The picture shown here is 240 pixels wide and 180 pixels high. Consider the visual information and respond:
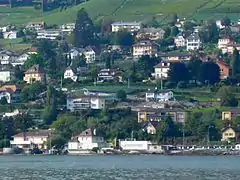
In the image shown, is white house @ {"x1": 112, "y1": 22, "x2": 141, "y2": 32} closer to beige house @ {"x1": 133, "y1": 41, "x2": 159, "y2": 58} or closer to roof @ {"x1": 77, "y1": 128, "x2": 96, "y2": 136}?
beige house @ {"x1": 133, "y1": 41, "x2": 159, "y2": 58}

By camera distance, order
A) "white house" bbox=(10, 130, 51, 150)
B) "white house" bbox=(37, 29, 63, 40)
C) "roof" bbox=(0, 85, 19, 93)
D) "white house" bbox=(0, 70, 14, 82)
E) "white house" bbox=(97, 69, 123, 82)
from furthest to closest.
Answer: "white house" bbox=(37, 29, 63, 40)
"white house" bbox=(0, 70, 14, 82)
"white house" bbox=(97, 69, 123, 82)
"roof" bbox=(0, 85, 19, 93)
"white house" bbox=(10, 130, 51, 150)

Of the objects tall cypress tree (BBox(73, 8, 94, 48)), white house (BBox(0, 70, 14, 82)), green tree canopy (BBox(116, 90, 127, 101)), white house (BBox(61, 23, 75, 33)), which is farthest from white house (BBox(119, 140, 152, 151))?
white house (BBox(61, 23, 75, 33))

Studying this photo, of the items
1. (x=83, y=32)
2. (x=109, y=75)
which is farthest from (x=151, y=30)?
(x=109, y=75)

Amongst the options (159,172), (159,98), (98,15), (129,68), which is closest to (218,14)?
(98,15)

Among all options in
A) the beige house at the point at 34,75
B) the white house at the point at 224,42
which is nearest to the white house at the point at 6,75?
the beige house at the point at 34,75

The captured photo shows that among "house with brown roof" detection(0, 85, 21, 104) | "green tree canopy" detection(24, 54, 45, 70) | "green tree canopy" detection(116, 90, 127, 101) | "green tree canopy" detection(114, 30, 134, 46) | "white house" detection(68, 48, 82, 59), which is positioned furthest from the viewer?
"green tree canopy" detection(114, 30, 134, 46)

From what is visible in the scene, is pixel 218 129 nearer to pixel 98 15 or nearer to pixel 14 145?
pixel 14 145
